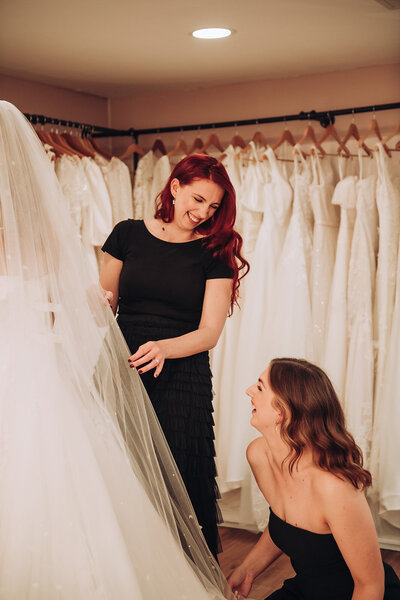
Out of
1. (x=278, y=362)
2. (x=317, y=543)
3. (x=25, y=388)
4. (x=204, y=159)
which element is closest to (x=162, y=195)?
(x=204, y=159)

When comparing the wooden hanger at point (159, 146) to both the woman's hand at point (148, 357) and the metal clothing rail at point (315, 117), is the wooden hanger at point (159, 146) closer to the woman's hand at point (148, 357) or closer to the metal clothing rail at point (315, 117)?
the metal clothing rail at point (315, 117)

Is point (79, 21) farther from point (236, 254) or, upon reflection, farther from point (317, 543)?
point (317, 543)

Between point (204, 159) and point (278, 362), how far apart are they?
0.69m

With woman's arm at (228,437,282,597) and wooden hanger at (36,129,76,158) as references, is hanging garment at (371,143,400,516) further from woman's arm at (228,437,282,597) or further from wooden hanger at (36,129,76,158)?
wooden hanger at (36,129,76,158)

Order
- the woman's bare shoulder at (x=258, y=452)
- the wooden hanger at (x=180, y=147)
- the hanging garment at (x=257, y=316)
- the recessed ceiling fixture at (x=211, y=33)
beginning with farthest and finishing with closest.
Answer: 1. the wooden hanger at (x=180, y=147)
2. the hanging garment at (x=257, y=316)
3. the recessed ceiling fixture at (x=211, y=33)
4. the woman's bare shoulder at (x=258, y=452)

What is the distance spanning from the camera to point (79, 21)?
103 inches

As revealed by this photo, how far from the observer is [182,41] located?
115 inches

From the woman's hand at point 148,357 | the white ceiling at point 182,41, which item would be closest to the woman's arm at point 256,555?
the woman's hand at point 148,357

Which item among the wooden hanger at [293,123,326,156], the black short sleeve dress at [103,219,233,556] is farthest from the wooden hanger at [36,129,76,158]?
the black short sleeve dress at [103,219,233,556]

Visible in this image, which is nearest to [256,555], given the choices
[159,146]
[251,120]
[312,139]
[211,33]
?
[211,33]

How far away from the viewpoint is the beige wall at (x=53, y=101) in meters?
3.59

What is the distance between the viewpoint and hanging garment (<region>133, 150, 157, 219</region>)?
3717 mm

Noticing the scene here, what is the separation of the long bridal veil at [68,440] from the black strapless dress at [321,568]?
0.21 meters

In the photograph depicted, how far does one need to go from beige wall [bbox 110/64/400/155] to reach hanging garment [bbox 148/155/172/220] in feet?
1.24
